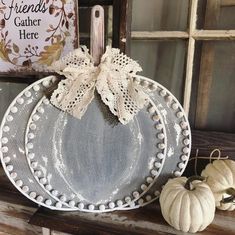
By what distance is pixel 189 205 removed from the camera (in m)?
0.56

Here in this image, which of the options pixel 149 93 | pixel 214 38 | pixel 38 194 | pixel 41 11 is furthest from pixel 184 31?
pixel 38 194

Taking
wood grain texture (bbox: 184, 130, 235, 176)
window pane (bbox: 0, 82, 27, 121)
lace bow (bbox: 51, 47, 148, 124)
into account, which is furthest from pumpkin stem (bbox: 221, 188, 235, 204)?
window pane (bbox: 0, 82, 27, 121)

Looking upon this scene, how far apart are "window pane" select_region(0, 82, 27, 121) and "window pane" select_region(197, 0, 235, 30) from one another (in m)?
0.44

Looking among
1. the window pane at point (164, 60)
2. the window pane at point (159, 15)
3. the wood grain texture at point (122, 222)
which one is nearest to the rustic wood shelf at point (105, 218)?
the wood grain texture at point (122, 222)

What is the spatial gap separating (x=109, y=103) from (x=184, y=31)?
0.24 meters

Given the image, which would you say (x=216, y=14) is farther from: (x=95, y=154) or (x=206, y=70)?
(x=95, y=154)

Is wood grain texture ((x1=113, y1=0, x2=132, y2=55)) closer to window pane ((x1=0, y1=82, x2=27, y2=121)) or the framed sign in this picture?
the framed sign

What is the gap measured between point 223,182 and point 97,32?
0.35 metres

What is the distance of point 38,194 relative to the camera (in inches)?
25.3

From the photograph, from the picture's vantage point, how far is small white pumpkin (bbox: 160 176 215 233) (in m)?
0.56

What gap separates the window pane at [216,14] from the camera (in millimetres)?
676

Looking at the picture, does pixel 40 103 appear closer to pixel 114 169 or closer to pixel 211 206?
pixel 114 169

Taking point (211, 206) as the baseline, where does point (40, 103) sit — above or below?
above

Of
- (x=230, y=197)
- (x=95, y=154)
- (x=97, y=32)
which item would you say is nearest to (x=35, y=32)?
(x=97, y=32)
